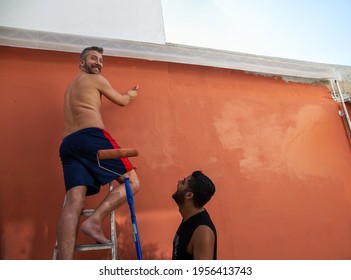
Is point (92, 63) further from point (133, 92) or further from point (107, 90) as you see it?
point (133, 92)

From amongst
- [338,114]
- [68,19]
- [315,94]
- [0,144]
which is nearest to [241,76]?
[315,94]

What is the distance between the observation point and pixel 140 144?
9.47ft

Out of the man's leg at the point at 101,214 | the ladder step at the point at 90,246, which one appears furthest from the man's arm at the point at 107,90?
the ladder step at the point at 90,246

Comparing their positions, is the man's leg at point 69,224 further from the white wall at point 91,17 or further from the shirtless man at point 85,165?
the white wall at point 91,17

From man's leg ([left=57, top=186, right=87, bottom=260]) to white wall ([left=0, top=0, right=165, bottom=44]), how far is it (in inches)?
67.9

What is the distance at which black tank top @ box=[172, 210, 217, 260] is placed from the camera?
1.77 metres

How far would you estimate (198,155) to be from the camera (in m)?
3.04

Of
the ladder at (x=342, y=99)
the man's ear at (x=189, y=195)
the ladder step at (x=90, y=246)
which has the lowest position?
the ladder step at (x=90, y=246)

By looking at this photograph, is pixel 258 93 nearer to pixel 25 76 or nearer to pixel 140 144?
pixel 140 144

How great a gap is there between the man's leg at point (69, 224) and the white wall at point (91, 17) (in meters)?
1.72

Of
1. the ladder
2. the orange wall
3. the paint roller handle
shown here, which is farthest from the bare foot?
the ladder

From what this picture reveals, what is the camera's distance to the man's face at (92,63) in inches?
93.1

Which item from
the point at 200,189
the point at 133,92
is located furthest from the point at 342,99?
the point at 200,189

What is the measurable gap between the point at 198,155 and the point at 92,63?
1.28m
